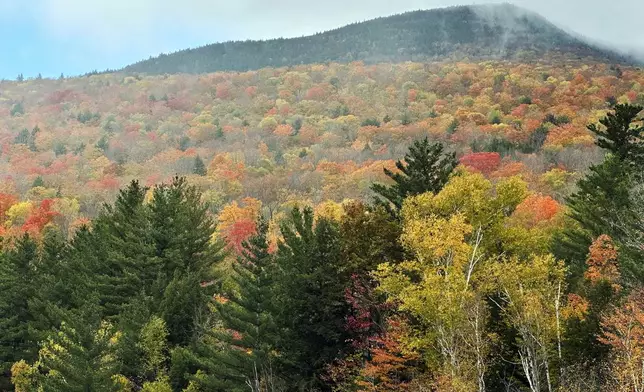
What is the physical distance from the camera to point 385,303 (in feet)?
87.6

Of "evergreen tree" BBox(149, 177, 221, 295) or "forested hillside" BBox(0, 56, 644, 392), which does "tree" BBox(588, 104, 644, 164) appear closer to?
A: "forested hillside" BBox(0, 56, 644, 392)

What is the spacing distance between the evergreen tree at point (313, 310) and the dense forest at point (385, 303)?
0.08 m

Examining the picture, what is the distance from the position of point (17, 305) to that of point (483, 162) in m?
66.6

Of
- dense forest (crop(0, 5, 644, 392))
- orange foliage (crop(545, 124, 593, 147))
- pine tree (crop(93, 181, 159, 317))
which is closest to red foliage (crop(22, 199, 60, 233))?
dense forest (crop(0, 5, 644, 392))

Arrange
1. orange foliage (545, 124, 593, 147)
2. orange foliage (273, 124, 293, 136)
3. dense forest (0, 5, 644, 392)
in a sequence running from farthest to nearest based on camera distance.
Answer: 1. orange foliage (273, 124, 293, 136)
2. orange foliage (545, 124, 593, 147)
3. dense forest (0, 5, 644, 392)

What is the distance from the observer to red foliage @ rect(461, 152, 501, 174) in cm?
8520

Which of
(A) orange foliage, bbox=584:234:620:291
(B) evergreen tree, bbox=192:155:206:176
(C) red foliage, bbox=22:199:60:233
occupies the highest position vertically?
(A) orange foliage, bbox=584:234:620:291

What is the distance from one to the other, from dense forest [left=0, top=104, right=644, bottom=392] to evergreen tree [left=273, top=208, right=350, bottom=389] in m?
0.08

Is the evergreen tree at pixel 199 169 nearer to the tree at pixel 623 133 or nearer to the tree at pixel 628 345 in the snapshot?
the tree at pixel 623 133

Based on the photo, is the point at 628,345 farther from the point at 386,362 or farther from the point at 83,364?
the point at 83,364

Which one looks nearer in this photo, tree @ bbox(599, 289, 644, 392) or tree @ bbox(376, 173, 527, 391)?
tree @ bbox(599, 289, 644, 392)

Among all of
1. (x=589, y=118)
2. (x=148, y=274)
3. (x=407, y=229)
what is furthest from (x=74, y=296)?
(x=589, y=118)

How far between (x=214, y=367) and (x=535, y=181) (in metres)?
59.3

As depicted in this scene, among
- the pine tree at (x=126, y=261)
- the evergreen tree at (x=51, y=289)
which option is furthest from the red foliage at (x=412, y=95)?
→ the evergreen tree at (x=51, y=289)
